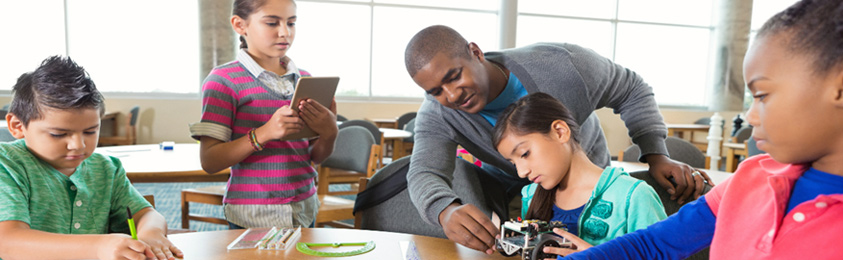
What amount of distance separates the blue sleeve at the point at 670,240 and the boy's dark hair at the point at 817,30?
0.36 metres

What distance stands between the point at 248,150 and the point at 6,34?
24.4 feet

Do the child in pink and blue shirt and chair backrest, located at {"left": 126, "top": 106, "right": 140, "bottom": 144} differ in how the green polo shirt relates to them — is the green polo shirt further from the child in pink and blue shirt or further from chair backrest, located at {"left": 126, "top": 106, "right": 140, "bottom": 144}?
chair backrest, located at {"left": 126, "top": 106, "right": 140, "bottom": 144}

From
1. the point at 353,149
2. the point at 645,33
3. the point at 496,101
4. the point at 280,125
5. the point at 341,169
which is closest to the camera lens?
the point at 280,125

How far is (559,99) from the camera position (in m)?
1.62

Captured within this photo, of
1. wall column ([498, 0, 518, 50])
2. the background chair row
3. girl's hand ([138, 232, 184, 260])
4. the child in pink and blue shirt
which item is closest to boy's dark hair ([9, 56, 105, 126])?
girl's hand ([138, 232, 184, 260])

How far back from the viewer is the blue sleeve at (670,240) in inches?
36.3

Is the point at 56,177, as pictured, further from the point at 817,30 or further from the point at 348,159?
the point at 348,159

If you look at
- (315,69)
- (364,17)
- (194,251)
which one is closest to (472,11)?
(364,17)

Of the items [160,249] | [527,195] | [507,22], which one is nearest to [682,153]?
[527,195]

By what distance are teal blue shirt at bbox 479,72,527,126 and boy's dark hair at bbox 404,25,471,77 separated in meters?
0.18

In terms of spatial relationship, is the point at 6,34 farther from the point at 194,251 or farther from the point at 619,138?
the point at 619,138

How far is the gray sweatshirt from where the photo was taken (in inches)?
63.4

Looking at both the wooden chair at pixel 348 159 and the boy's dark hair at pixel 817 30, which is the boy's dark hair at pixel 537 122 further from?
the wooden chair at pixel 348 159

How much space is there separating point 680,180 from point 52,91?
5.02 ft
